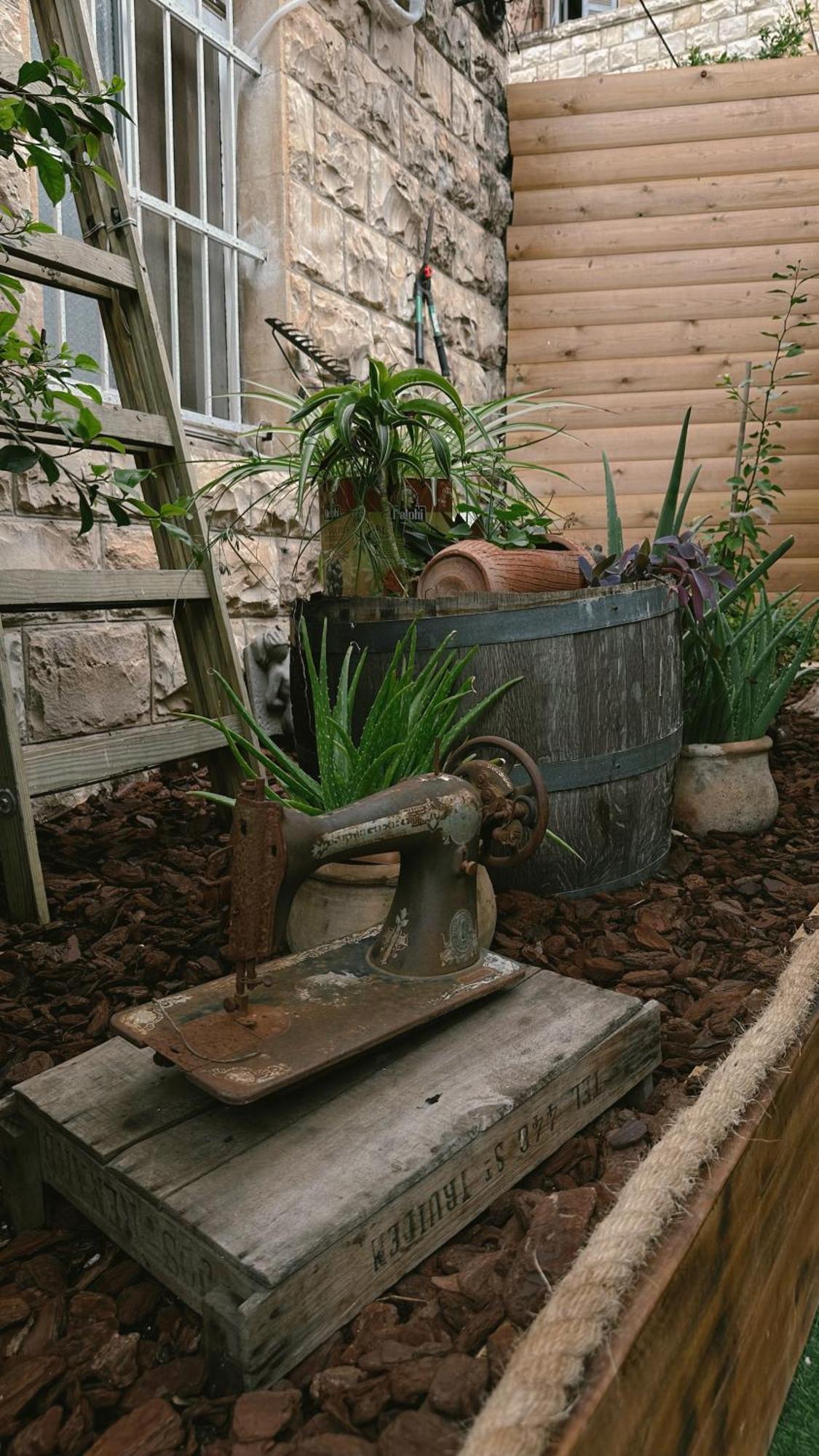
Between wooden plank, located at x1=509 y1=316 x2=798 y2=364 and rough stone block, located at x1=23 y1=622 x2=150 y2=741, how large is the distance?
10.5 ft

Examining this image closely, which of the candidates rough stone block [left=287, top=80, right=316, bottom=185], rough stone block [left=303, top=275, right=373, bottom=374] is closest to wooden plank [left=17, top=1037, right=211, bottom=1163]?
rough stone block [left=303, top=275, right=373, bottom=374]

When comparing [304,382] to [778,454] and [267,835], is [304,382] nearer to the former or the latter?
[267,835]

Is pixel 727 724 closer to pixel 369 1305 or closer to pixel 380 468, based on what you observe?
pixel 380 468

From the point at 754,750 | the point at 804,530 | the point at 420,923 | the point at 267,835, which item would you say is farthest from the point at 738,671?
the point at 804,530

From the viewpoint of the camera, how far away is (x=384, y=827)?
106 centimetres

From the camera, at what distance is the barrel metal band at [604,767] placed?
5.35ft

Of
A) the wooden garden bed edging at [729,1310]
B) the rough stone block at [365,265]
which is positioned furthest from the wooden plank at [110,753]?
the rough stone block at [365,265]

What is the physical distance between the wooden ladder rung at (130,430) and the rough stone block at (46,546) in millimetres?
201

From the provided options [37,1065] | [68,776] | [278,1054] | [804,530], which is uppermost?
[804,530]

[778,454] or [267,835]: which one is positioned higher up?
[778,454]

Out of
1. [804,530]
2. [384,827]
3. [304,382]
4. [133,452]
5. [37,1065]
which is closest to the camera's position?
[384,827]

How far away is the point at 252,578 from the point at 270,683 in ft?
1.01

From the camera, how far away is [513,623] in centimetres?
159

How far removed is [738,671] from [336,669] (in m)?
0.92
